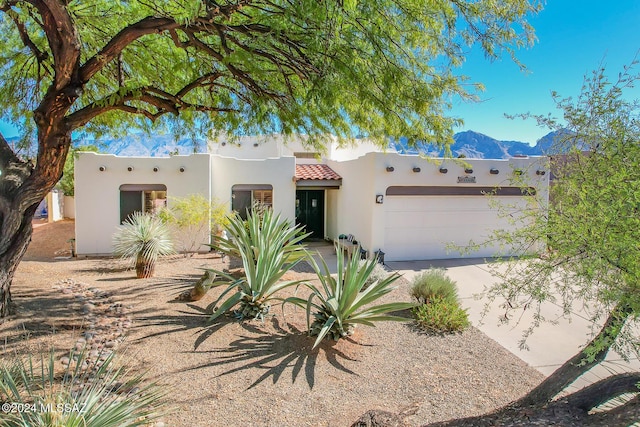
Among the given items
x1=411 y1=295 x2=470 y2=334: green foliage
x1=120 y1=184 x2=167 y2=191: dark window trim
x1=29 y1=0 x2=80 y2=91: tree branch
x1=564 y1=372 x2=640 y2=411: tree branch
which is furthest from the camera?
x1=120 y1=184 x2=167 y2=191: dark window trim

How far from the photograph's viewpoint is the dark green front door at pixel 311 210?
1844cm

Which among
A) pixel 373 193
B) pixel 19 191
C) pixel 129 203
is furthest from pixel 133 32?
pixel 129 203

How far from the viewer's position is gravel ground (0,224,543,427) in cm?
451

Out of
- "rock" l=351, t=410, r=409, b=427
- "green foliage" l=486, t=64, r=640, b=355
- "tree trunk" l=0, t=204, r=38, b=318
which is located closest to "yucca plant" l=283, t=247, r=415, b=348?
"rock" l=351, t=410, r=409, b=427

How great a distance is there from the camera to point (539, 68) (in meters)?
6.18

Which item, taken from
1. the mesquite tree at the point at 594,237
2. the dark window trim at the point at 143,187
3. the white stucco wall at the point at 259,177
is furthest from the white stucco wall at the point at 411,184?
the mesquite tree at the point at 594,237

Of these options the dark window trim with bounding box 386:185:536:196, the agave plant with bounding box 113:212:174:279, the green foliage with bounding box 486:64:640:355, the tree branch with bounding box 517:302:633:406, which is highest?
the dark window trim with bounding box 386:185:536:196

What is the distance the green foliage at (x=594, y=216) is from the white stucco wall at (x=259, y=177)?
12820 mm

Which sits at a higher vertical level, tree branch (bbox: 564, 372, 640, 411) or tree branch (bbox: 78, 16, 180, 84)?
tree branch (bbox: 78, 16, 180, 84)

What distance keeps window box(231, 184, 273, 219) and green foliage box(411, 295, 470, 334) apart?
9850 mm

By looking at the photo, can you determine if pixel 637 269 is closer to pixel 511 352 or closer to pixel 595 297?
Result: pixel 595 297

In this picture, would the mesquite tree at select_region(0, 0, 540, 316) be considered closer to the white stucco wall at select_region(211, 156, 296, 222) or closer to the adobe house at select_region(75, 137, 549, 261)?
the adobe house at select_region(75, 137, 549, 261)

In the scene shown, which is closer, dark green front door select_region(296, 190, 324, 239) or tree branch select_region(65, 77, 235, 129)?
tree branch select_region(65, 77, 235, 129)

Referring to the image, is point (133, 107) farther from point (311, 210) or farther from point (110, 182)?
point (311, 210)
